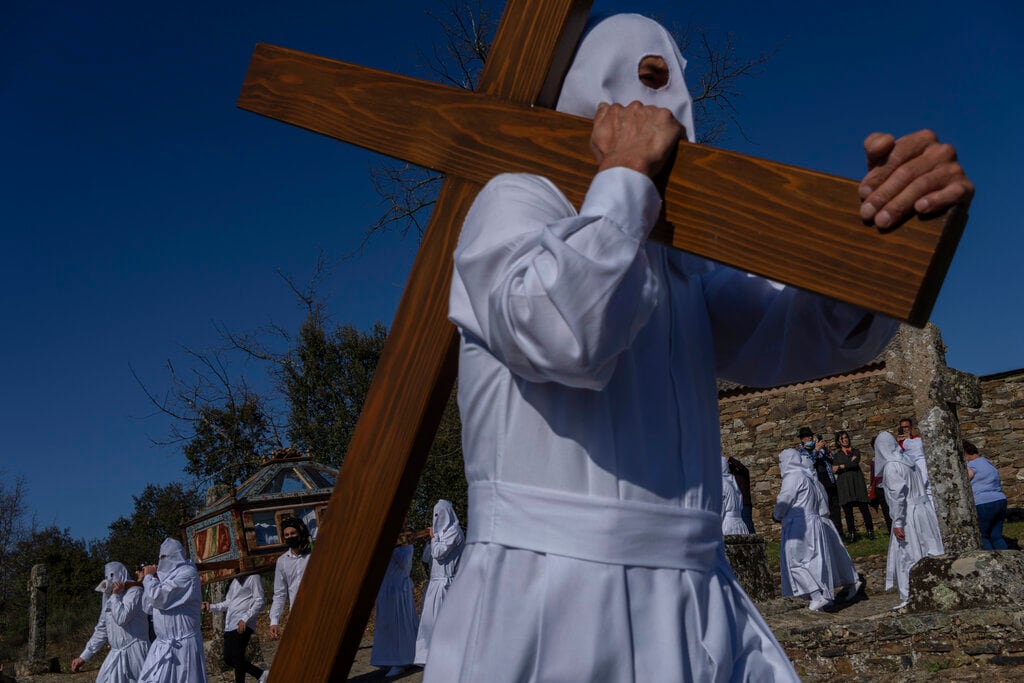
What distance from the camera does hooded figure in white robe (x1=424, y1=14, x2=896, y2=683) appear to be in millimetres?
1392

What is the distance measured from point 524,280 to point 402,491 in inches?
21.7

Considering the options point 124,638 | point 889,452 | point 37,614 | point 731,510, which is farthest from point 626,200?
point 37,614

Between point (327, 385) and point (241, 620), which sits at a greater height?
point (327, 385)

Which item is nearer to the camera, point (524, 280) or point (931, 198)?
point (931, 198)

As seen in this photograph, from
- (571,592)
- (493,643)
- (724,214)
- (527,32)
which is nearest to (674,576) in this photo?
(571,592)

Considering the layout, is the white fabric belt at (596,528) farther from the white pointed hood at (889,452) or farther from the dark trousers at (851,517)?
the dark trousers at (851,517)

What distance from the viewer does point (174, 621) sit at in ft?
34.9

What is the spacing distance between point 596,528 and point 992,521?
1211cm

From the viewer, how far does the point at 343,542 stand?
175 centimetres

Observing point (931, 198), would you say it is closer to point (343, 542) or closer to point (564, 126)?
point (564, 126)

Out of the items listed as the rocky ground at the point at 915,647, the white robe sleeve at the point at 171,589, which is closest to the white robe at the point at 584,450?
the rocky ground at the point at 915,647

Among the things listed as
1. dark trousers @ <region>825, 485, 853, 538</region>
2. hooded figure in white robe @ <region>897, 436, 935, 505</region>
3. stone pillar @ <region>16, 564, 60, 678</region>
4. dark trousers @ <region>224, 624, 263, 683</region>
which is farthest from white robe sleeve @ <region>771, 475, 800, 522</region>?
stone pillar @ <region>16, 564, 60, 678</region>

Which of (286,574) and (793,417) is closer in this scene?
(286,574)

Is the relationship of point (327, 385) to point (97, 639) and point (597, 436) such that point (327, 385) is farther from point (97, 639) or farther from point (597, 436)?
point (597, 436)
